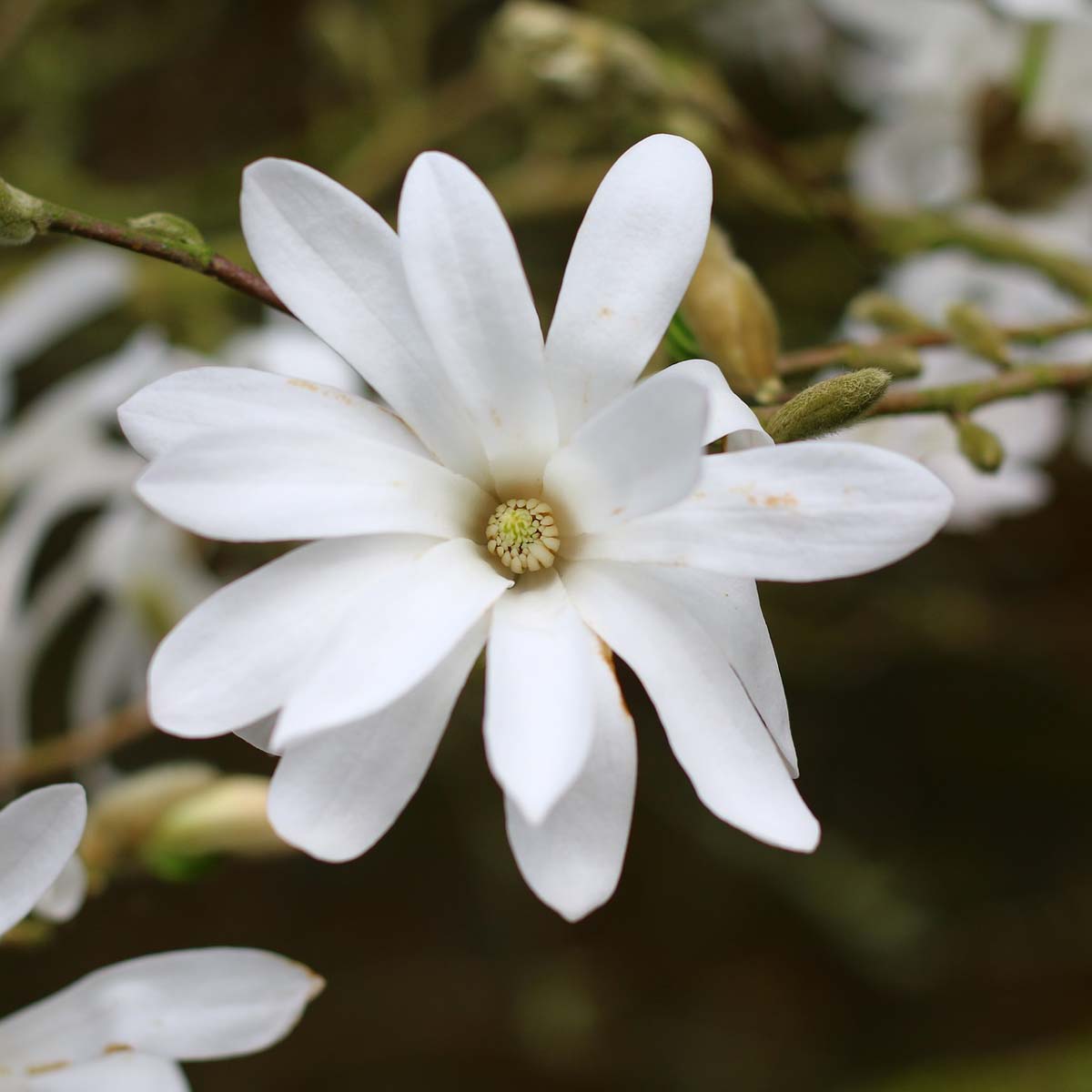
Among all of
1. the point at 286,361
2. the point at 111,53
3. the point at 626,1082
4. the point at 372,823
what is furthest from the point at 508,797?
the point at 626,1082

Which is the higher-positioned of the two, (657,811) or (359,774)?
(359,774)

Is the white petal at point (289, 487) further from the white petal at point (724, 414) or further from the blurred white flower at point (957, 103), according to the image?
the blurred white flower at point (957, 103)

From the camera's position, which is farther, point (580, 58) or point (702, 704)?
point (580, 58)

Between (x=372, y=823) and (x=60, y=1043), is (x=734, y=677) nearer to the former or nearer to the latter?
(x=372, y=823)

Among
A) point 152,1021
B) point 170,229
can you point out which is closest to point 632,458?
point 170,229

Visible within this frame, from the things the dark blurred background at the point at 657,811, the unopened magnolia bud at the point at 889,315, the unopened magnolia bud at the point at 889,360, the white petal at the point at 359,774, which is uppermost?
the white petal at the point at 359,774

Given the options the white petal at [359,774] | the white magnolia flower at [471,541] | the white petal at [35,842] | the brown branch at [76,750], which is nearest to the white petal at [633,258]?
the white magnolia flower at [471,541]

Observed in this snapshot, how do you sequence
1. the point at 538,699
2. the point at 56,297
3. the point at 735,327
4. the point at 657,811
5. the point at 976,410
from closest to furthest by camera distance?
the point at 538,699, the point at 735,327, the point at 976,410, the point at 56,297, the point at 657,811

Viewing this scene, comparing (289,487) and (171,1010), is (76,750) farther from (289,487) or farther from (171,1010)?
(289,487)
